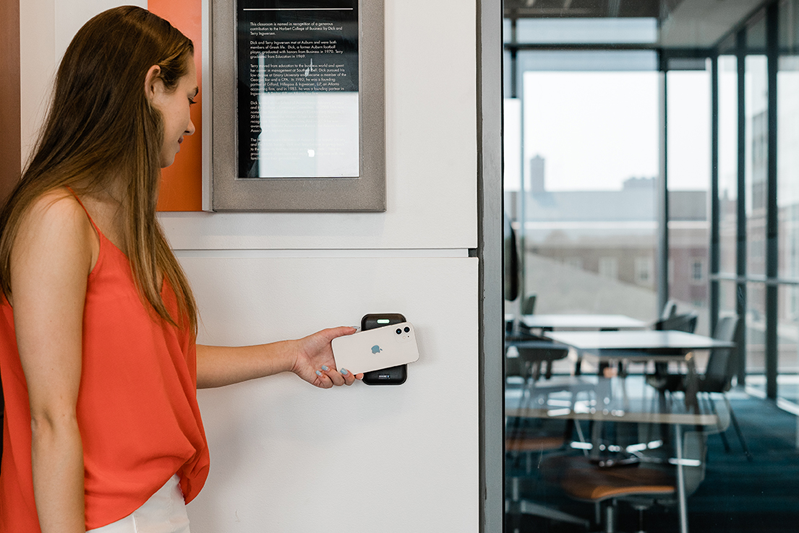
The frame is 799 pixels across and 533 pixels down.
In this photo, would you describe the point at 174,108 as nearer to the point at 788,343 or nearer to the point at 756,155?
the point at 756,155

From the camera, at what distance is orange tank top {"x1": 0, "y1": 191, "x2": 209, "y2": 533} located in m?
0.62

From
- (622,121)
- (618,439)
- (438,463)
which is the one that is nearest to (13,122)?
(438,463)

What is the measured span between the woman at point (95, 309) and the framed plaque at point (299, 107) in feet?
0.62

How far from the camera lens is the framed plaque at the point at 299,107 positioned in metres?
0.88

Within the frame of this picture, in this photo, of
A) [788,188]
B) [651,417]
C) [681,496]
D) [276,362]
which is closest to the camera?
[276,362]

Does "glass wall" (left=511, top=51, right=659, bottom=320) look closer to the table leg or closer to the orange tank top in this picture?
the table leg

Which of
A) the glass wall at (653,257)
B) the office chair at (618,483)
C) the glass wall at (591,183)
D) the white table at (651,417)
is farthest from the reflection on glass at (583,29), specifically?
the office chair at (618,483)

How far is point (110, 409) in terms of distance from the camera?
63cm

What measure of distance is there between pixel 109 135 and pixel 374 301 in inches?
18.0

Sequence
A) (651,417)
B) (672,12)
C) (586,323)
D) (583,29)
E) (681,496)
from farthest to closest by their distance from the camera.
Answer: (586,323) < (651,417) < (672,12) < (681,496) < (583,29)

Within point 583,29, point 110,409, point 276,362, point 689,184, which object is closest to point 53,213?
point 110,409

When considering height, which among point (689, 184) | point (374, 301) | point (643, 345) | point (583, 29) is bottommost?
point (643, 345)

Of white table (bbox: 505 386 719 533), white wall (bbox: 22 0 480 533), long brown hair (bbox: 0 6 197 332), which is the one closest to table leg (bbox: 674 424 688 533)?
white table (bbox: 505 386 719 533)

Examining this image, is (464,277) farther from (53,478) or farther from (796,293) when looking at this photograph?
(796,293)
